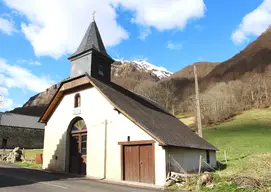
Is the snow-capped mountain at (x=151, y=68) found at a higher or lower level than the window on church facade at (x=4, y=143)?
higher

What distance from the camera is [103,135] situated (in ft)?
57.5

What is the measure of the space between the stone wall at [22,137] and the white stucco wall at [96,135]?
28.7 metres

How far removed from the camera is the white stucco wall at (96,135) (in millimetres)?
15867

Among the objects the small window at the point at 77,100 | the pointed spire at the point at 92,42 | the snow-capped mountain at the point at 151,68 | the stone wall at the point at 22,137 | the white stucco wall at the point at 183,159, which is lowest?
the white stucco wall at the point at 183,159

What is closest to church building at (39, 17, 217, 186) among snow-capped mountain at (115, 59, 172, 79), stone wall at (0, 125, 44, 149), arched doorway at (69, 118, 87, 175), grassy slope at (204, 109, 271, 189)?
arched doorway at (69, 118, 87, 175)

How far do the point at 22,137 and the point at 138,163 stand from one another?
39410 millimetres

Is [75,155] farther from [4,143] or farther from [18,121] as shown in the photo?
[18,121]

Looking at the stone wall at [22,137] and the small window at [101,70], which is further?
the stone wall at [22,137]

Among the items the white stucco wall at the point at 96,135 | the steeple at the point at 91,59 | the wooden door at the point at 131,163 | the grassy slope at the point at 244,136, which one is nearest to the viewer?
the wooden door at the point at 131,163

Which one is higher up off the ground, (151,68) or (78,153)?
(151,68)

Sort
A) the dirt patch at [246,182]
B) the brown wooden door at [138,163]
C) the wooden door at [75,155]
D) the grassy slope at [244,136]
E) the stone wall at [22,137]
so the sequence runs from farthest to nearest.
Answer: the stone wall at [22,137] → the grassy slope at [244,136] → the wooden door at [75,155] → the brown wooden door at [138,163] → the dirt patch at [246,182]

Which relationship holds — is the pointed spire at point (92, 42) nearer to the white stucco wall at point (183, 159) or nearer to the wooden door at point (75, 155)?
the wooden door at point (75, 155)

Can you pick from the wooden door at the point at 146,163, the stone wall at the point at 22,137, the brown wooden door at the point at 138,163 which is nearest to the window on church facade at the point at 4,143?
the stone wall at the point at 22,137

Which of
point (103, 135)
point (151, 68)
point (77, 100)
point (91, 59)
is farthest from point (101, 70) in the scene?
point (151, 68)
